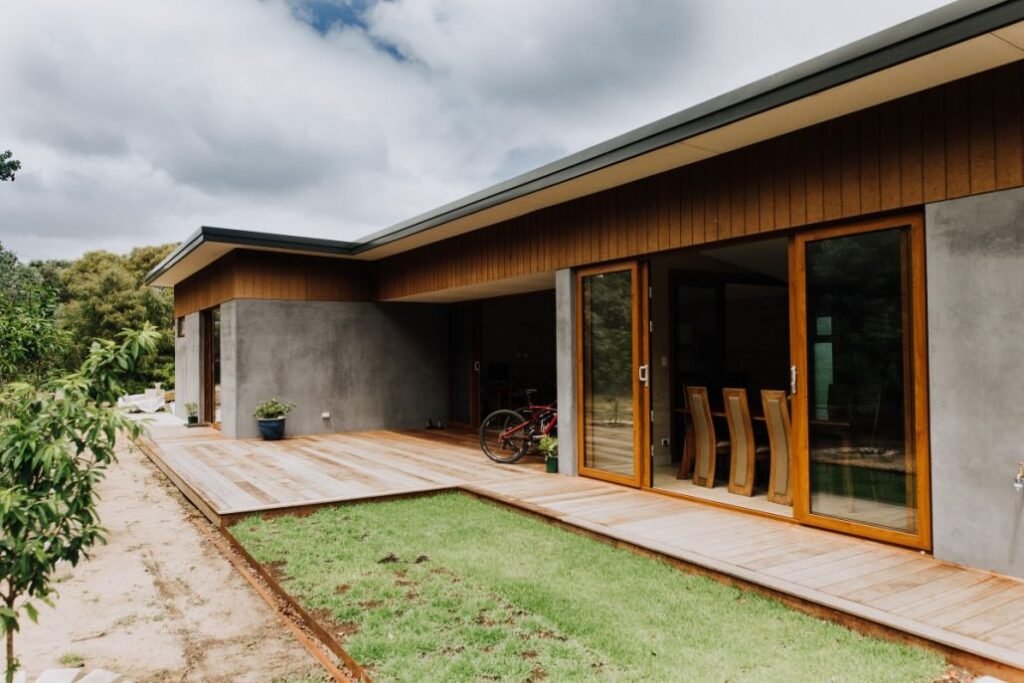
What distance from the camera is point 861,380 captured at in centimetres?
400

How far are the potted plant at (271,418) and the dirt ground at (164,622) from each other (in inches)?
171

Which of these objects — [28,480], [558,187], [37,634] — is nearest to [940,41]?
[558,187]

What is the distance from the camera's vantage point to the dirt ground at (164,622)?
9.41 feet

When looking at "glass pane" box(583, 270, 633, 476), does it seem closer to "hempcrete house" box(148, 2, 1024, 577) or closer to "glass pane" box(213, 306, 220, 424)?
"hempcrete house" box(148, 2, 1024, 577)

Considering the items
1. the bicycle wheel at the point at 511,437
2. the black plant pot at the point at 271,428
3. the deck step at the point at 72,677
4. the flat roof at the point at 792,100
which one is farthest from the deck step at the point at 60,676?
the black plant pot at the point at 271,428

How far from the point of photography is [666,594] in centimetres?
327

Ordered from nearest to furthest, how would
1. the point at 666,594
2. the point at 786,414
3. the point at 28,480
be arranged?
1. the point at 28,480
2. the point at 666,594
3. the point at 786,414

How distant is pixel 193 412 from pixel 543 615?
11.3 meters

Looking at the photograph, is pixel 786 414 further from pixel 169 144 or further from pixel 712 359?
pixel 169 144

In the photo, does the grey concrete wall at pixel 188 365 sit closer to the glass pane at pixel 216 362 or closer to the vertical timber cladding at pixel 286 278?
the glass pane at pixel 216 362

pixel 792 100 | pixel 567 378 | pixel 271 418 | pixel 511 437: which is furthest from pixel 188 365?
pixel 792 100

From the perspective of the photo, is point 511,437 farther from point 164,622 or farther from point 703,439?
point 164,622

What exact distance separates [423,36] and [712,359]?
7.34 m

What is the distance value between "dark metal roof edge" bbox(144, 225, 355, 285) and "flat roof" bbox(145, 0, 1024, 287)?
3148 millimetres
